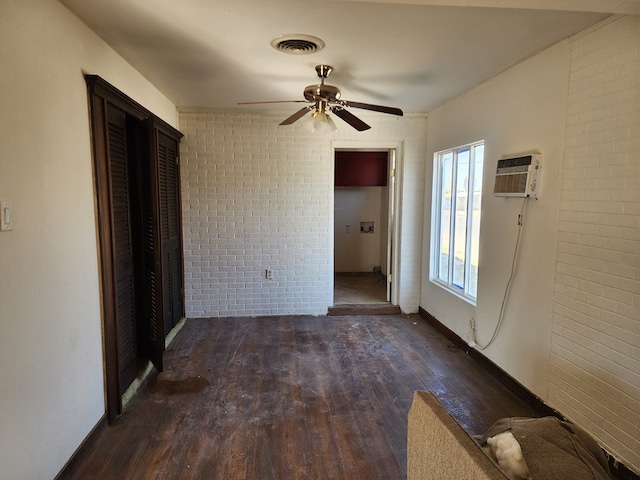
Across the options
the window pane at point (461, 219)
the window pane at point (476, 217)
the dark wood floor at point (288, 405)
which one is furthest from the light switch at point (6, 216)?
the window pane at point (461, 219)

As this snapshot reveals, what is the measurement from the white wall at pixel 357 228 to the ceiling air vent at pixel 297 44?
3.98 m

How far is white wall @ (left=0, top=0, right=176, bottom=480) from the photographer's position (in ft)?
5.10

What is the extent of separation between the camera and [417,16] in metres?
2.09

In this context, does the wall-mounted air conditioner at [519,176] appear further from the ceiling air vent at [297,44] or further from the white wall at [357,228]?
the white wall at [357,228]

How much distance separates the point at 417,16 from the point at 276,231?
2881 millimetres

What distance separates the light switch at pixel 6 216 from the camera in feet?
4.90

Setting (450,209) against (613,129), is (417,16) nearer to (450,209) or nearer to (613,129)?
(613,129)

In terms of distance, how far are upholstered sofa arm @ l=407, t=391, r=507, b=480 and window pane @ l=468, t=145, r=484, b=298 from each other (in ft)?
7.84

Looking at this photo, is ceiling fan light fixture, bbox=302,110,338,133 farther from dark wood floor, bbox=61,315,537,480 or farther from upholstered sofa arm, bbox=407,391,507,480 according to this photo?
upholstered sofa arm, bbox=407,391,507,480

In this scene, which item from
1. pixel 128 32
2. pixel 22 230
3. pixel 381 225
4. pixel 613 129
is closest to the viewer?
pixel 22 230

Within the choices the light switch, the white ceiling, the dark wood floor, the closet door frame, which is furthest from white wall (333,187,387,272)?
the light switch

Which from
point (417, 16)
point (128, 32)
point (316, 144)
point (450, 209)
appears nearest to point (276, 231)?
point (316, 144)

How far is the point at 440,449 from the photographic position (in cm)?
109

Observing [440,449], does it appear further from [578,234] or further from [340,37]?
[340,37]
